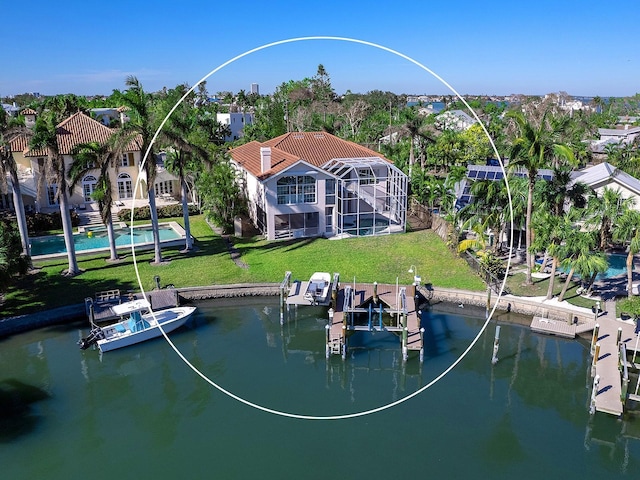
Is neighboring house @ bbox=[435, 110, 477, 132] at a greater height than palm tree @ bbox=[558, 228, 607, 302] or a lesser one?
greater

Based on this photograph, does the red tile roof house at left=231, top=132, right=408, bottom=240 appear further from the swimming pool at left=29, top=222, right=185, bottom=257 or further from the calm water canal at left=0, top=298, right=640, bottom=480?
the calm water canal at left=0, top=298, right=640, bottom=480

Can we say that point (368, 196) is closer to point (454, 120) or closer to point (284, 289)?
point (284, 289)

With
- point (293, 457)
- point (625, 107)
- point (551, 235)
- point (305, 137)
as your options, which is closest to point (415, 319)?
point (551, 235)

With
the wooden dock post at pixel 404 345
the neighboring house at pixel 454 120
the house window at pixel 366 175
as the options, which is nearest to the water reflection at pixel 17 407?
the wooden dock post at pixel 404 345

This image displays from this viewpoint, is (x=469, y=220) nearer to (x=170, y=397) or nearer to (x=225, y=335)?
(x=225, y=335)

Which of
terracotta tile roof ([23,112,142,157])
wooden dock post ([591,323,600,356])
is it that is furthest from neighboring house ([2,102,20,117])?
wooden dock post ([591,323,600,356])

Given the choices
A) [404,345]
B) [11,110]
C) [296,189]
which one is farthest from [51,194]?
[11,110]
